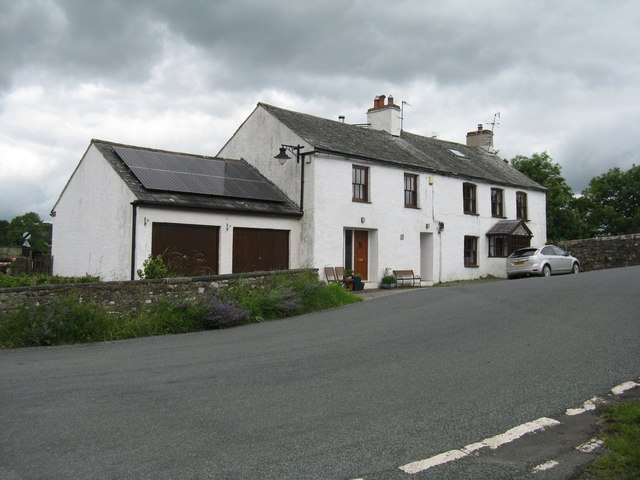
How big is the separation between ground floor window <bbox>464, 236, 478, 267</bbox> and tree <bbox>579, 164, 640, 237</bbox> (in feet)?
121

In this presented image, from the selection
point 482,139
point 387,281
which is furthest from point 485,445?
point 482,139

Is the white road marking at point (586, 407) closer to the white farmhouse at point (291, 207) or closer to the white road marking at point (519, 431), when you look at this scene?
the white road marking at point (519, 431)

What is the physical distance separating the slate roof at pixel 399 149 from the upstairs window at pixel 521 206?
0.56 metres

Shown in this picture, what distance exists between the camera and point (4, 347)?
10.1 meters

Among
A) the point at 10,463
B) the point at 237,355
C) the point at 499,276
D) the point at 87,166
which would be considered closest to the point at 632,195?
the point at 499,276

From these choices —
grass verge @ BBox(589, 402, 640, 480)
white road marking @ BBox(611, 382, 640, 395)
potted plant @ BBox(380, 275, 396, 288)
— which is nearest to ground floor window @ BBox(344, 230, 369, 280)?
potted plant @ BBox(380, 275, 396, 288)

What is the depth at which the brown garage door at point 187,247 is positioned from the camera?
17484 mm

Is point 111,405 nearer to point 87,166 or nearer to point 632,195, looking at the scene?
point 87,166

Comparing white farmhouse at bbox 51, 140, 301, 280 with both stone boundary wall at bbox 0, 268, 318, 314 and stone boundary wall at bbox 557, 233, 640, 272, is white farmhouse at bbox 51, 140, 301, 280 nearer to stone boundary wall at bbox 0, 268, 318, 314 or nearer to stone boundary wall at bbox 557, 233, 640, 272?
stone boundary wall at bbox 0, 268, 318, 314

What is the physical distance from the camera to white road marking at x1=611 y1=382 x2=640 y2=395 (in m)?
6.26

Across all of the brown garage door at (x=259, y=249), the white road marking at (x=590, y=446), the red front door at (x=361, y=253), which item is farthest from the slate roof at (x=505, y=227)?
the white road marking at (x=590, y=446)

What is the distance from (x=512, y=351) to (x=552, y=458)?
4091 millimetres

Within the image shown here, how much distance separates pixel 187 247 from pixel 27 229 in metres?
78.5

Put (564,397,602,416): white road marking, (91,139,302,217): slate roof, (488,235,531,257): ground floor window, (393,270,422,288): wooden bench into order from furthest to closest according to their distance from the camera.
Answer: (488,235,531,257): ground floor window < (393,270,422,288): wooden bench < (91,139,302,217): slate roof < (564,397,602,416): white road marking
